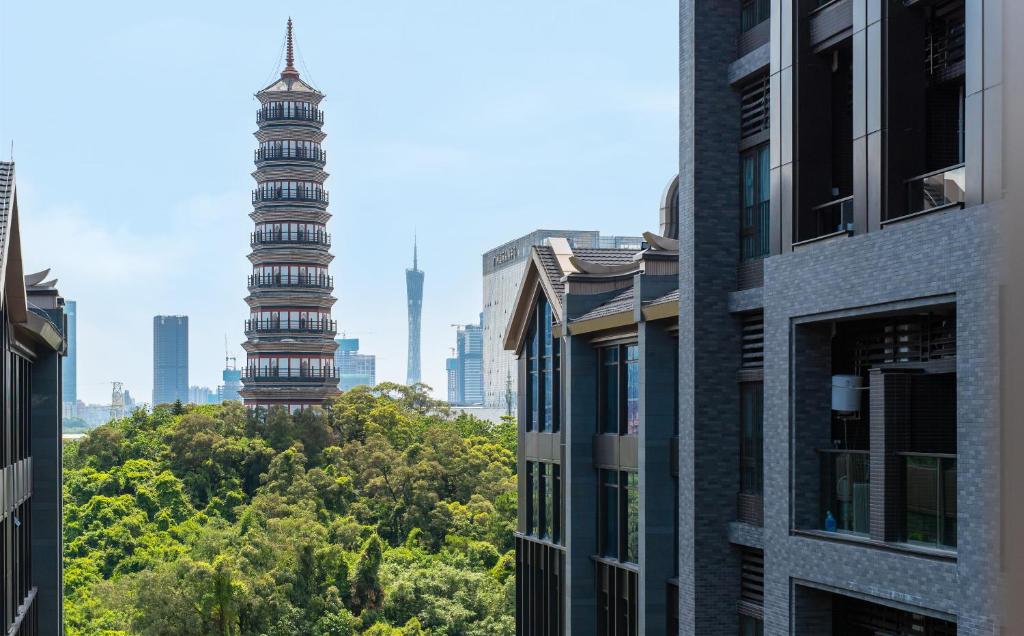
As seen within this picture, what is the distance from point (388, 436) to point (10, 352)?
178 feet

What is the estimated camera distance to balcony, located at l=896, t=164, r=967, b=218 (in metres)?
11.1

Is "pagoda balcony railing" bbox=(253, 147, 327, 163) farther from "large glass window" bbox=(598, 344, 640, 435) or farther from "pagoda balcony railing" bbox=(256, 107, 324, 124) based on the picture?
"large glass window" bbox=(598, 344, 640, 435)

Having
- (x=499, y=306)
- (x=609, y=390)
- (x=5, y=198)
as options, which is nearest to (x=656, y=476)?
(x=609, y=390)

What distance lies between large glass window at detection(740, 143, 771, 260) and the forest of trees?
2779cm

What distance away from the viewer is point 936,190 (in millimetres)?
11750

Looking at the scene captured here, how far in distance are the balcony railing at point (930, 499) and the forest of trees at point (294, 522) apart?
104ft

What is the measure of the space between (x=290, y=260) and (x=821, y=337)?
65238 millimetres

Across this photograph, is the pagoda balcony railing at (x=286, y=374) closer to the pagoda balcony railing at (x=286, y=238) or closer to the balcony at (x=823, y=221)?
the pagoda balcony railing at (x=286, y=238)

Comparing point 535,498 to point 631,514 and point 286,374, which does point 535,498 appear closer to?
point 631,514

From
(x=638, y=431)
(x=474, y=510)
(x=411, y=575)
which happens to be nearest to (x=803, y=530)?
(x=638, y=431)

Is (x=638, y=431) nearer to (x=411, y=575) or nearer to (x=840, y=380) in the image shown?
(x=840, y=380)

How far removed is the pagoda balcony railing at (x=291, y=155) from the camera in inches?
3009

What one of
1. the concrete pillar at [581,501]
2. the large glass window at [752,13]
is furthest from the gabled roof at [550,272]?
the large glass window at [752,13]

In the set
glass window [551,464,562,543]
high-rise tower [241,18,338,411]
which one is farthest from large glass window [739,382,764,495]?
high-rise tower [241,18,338,411]
